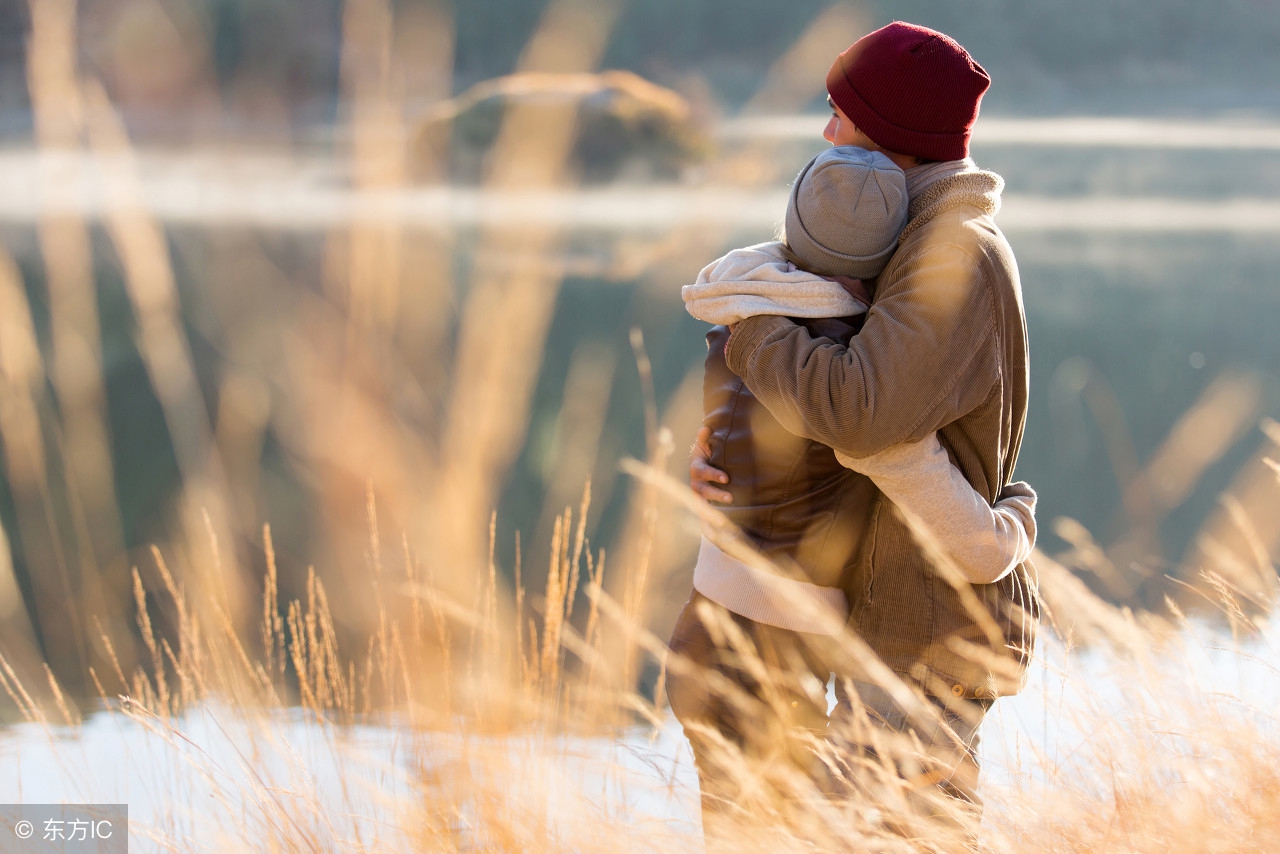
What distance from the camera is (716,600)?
1.08m

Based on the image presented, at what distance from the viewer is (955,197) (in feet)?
3.20

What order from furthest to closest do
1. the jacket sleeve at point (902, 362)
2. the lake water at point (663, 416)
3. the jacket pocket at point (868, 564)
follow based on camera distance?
the lake water at point (663, 416) → the jacket pocket at point (868, 564) → the jacket sleeve at point (902, 362)

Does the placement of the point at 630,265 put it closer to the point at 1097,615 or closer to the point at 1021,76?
the point at 1097,615

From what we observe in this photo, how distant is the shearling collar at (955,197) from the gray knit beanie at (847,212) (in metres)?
0.02

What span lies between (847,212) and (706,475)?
0.28 meters

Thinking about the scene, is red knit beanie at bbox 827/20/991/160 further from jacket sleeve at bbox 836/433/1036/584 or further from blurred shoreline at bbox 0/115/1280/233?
blurred shoreline at bbox 0/115/1280/233

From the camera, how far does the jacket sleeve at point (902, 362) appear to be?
0.92 meters

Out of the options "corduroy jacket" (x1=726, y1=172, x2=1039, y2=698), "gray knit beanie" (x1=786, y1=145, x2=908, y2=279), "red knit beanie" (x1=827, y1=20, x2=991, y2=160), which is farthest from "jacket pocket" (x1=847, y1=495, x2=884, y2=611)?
"red knit beanie" (x1=827, y1=20, x2=991, y2=160)

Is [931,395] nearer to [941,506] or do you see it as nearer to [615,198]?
[941,506]

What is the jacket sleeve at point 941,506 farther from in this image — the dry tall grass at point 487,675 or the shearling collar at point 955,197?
the shearling collar at point 955,197

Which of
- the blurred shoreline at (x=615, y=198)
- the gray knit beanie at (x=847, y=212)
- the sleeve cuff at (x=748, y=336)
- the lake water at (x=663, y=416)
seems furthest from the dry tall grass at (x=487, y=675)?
the blurred shoreline at (x=615, y=198)

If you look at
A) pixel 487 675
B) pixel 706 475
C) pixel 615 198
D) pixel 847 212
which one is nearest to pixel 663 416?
pixel 487 675

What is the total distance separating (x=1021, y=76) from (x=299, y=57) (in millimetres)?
11406

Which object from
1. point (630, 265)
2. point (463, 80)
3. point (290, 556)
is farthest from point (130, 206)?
point (463, 80)
